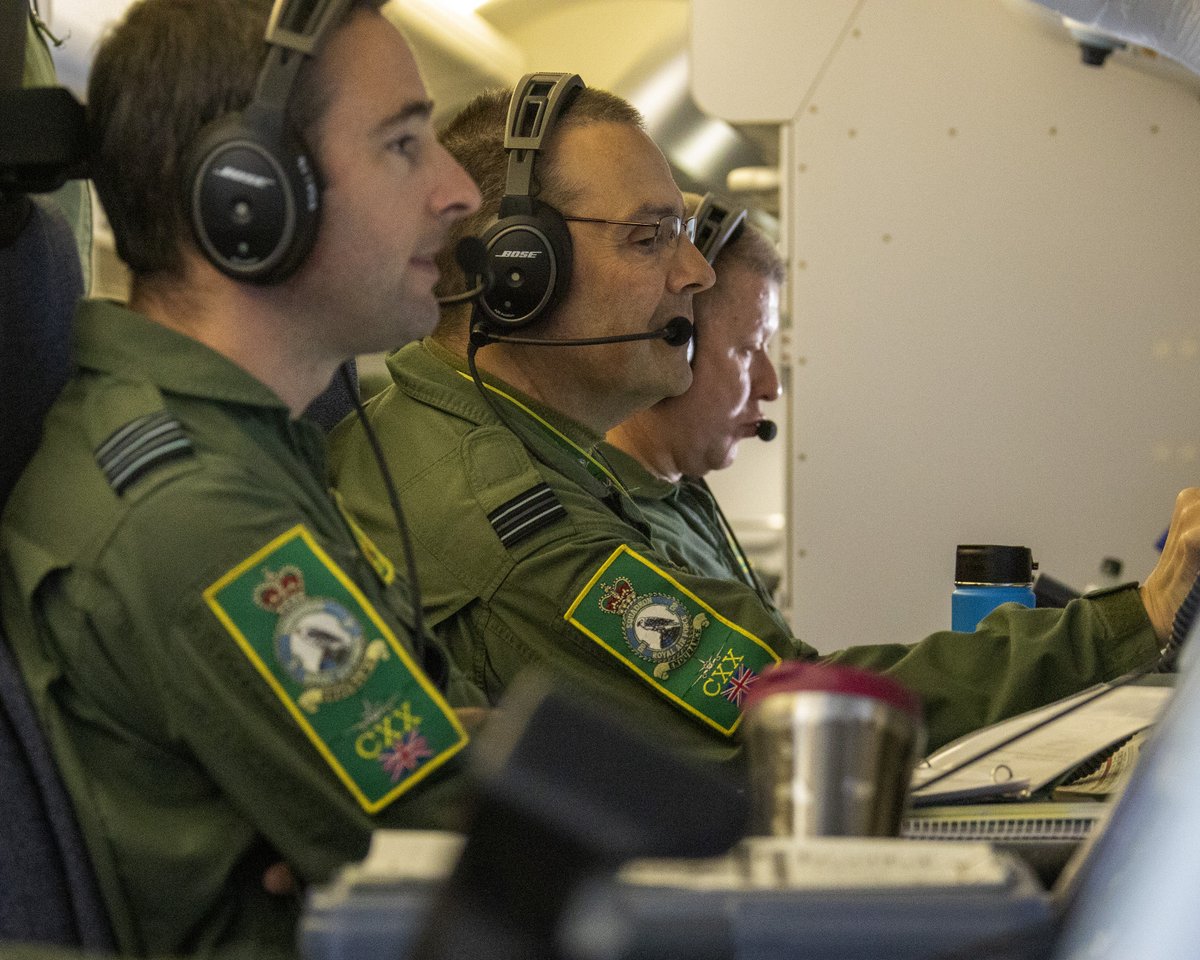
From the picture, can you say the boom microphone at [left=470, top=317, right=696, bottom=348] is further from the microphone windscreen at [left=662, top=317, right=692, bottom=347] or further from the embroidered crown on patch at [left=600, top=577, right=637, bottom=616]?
the embroidered crown on patch at [left=600, top=577, right=637, bottom=616]

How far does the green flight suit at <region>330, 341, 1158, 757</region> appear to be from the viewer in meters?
1.38

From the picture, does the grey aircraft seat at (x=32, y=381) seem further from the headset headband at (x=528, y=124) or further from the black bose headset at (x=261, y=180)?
the headset headband at (x=528, y=124)

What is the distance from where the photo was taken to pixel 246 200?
1088mm

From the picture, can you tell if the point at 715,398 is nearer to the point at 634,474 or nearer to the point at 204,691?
the point at 634,474

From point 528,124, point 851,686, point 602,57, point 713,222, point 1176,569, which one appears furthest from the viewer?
point 602,57

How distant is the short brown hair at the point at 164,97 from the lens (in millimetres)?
1129

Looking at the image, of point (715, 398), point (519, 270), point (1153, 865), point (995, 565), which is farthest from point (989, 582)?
point (1153, 865)

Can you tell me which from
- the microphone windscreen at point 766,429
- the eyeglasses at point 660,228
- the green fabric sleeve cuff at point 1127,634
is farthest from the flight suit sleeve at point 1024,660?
the microphone windscreen at point 766,429

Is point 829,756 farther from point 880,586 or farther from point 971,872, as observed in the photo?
point 880,586

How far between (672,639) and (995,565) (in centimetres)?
56

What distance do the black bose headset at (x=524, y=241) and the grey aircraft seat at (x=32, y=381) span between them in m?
0.52

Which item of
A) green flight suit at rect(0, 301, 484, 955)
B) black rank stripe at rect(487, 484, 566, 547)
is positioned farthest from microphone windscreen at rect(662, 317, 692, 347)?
green flight suit at rect(0, 301, 484, 955)

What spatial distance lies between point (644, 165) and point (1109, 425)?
4.46 ft

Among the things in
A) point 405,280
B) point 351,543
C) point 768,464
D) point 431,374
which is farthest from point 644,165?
Result: point 768,464
